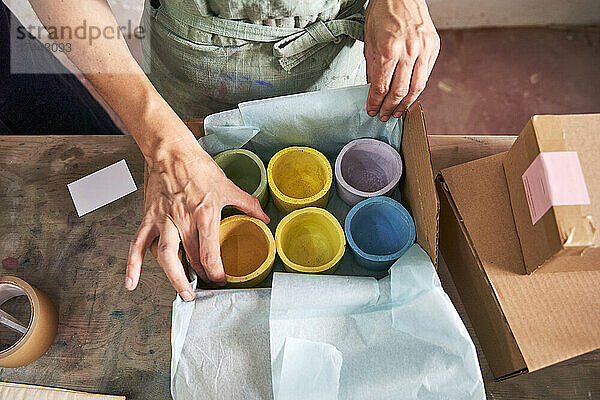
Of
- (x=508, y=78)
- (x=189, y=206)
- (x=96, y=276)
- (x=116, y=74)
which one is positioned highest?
(x=116, y=74)

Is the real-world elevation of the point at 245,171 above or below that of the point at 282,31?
below

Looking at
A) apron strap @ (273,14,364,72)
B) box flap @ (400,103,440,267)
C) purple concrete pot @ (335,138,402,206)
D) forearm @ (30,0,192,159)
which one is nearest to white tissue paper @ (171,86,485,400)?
box flap @ (400,103,440,267)

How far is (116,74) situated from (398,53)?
444 millimetres

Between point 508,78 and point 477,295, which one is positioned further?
point 508,78

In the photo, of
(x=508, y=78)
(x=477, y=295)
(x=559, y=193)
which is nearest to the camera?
(x=559, y=193)

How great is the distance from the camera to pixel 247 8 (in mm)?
798

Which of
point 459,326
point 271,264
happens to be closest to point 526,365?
point 459,326

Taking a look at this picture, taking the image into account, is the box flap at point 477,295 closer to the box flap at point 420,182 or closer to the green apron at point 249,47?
the box flap at point 420,182

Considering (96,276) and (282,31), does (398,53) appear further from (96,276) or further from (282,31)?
(96,276)

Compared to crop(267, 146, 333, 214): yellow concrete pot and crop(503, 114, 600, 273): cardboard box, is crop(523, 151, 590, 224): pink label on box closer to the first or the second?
crop(503, 114, 600, 273): cardboard box

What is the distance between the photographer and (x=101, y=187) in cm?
83

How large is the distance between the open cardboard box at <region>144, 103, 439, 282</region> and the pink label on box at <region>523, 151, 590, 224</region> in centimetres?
13

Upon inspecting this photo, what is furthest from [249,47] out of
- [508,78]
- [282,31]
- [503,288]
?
[508,78]

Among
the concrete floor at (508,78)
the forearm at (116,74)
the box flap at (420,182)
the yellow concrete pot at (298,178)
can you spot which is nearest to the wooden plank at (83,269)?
the forearm at (116,74)
